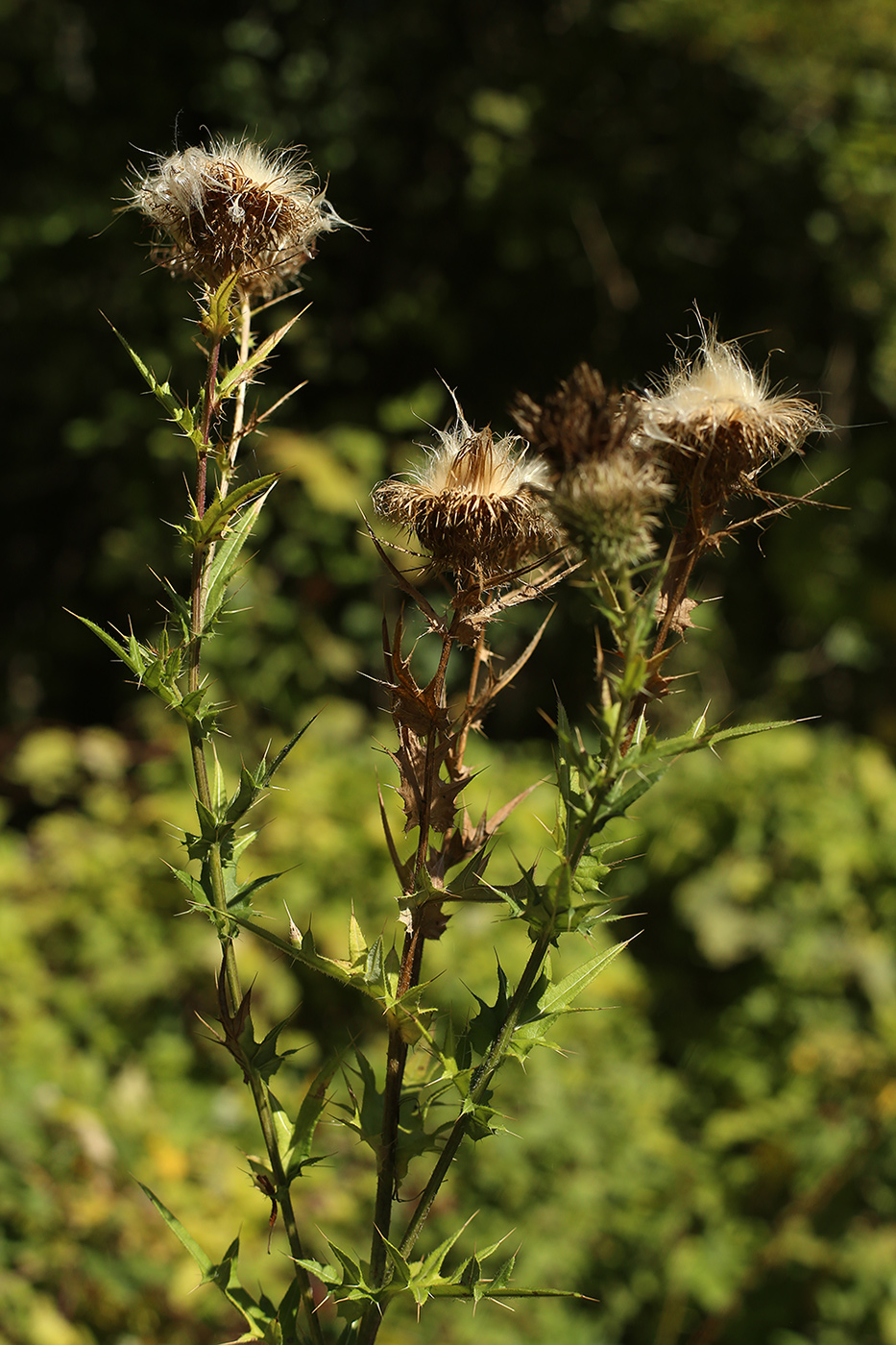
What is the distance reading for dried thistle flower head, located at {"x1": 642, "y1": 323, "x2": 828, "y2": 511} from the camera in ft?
1.80

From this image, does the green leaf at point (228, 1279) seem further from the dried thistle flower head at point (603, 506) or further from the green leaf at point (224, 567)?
the dried thistle flower head at point (603, 506)

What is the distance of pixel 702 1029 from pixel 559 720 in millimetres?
2360

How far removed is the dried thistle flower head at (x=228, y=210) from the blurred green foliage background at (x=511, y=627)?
159 centimetres

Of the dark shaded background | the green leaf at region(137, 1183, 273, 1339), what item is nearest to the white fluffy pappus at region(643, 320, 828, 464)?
the green leaf at region(137, 1183, 273, 1339)

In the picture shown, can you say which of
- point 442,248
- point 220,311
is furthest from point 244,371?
point 442,248

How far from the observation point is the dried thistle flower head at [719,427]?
55cm

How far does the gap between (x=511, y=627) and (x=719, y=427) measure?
7.61ft

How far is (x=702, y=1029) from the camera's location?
266cm

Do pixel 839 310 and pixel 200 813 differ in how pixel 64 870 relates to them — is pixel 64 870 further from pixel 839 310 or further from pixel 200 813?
pixel 839 310

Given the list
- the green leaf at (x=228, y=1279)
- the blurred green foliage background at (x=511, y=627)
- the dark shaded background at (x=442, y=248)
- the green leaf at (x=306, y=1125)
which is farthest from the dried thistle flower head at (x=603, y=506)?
the dark shaded background at (x=442, y=248)

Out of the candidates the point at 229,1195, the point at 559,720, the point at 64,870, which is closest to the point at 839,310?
the point at 64,870

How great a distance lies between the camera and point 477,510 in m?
0.57

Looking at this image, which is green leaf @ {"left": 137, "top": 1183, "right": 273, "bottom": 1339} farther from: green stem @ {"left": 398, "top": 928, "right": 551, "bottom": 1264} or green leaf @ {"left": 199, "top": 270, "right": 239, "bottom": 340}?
green leaf @ {"left": 199, "top": 270, "right": 239, "bottom": 340}

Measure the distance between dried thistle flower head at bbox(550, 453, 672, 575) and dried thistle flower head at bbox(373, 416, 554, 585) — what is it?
0.22 ft
